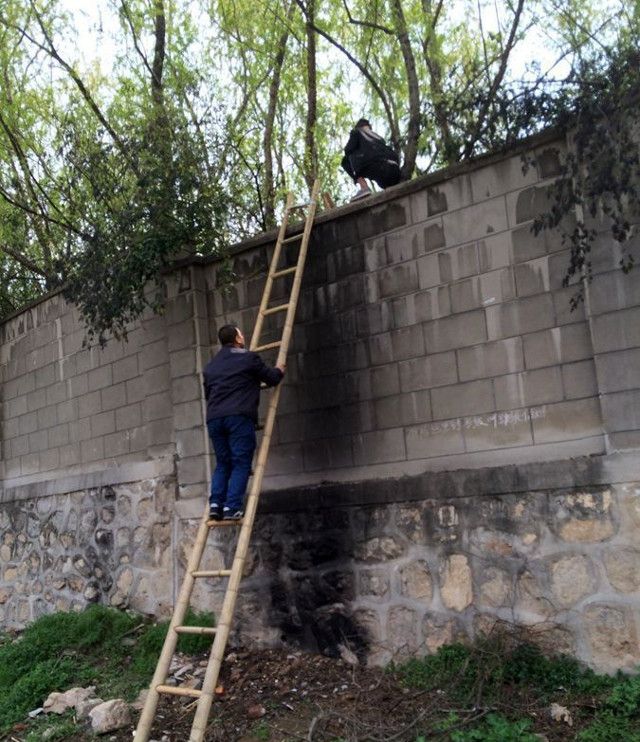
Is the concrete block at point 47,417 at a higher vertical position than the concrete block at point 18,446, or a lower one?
higher

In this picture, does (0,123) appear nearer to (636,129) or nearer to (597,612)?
(636,129)

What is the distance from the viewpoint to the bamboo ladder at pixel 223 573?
426cm

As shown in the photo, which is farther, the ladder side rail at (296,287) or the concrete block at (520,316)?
the ladder side rail at (296,287)

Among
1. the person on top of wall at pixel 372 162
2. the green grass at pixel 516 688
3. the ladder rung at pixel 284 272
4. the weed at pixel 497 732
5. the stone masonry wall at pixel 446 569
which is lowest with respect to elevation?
the weed at pixel 497 732

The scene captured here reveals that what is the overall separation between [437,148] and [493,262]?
100 cm

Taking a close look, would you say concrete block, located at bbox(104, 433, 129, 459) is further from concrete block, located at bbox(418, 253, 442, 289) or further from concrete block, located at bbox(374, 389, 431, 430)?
concrete block, located at bbox(418, 253, 442, 289)

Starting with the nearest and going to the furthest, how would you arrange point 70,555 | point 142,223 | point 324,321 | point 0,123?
point 324,321 < point 142,223 < point 70,555 < point 0,123

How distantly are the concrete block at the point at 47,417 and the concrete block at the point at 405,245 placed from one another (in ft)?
14.8

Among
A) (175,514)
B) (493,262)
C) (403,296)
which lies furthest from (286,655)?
(493,262)

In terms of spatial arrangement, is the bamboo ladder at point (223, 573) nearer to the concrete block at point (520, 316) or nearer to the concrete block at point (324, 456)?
the concrete block at point (324, 456)

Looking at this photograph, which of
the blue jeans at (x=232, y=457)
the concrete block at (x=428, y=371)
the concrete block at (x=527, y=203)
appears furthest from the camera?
the concrete block at (x=428, y=371)

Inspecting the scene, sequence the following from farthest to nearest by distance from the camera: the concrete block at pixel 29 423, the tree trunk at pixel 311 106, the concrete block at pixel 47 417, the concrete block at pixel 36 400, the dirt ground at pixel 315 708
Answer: the concrete block at pixel 29 423
the concrete block at pixel 36 400
the concrete block at pixel 47 417
the tree trunk at pixel 311 106
the dirt ground at pixel 315 708

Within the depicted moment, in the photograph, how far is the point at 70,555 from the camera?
7.82m

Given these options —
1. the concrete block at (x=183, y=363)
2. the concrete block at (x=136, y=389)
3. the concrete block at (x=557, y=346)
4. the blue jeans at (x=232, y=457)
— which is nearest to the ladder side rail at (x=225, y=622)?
the blue jeans at (x=232, y=457)
